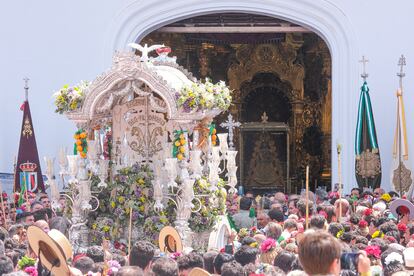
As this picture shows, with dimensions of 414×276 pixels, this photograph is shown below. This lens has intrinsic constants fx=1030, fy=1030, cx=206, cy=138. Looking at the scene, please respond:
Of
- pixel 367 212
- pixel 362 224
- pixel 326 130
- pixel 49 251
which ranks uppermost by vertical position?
pixel 326 130

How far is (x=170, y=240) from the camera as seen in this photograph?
11.6m

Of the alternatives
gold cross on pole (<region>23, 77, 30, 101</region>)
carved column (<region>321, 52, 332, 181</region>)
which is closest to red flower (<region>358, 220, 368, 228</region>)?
gold cross on pole (<region>23, 77, 30, 101</region>)

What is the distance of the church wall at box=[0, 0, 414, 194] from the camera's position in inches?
814

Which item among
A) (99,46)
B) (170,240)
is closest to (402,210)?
(170,240)

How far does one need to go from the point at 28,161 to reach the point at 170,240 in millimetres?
9073

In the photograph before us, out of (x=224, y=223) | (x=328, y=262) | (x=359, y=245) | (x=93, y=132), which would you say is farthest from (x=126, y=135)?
(x=328, y=262)

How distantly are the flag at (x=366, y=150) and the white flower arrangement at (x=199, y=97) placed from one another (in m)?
5.87

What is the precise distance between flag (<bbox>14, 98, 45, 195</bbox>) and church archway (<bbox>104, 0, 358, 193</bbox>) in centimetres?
218

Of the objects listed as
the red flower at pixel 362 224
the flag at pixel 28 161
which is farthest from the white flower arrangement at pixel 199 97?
the flag at pixel 28 161

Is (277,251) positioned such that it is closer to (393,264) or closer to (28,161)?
(393,264)

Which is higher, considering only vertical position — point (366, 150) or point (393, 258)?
point (366, 150)

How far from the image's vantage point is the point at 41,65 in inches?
833

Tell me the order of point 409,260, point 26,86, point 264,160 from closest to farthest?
point 409,260
point 26,86
point 264,160

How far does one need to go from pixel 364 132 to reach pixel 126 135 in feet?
21.5
